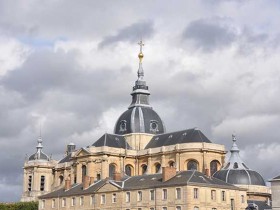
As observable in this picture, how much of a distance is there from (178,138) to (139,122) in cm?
838

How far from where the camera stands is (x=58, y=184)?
119688 mm

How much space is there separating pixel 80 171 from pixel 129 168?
25.9 ft

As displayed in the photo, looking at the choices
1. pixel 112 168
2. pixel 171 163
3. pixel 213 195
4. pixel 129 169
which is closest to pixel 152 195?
pixel 213 195

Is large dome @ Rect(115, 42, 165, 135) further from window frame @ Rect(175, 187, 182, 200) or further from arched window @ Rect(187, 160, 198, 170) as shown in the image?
window frame @ Rect(175, 187, 182, 200)

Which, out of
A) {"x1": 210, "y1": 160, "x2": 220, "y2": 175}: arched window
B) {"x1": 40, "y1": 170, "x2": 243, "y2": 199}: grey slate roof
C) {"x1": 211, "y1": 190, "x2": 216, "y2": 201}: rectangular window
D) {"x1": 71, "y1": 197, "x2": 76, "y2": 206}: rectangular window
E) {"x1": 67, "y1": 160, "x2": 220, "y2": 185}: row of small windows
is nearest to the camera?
{"x1": 40, "y1": 170, "x2": 243, "y2": 199}: grey slate roof

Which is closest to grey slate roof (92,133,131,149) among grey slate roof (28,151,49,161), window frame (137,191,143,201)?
grey slate roof (28,151,49,161)

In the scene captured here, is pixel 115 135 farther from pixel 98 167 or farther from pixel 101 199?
pixel 101 199

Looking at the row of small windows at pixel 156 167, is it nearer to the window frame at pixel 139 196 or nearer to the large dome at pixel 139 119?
the large dome at pixel 139 119

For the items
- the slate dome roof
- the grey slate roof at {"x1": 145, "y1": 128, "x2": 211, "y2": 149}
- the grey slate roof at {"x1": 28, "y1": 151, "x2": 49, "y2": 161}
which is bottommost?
the slate dome roof

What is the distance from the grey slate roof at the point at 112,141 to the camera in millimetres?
107125

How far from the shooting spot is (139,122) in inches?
4313

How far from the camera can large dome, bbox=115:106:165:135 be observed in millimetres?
109375

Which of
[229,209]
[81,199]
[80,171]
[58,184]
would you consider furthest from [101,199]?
[58,184]

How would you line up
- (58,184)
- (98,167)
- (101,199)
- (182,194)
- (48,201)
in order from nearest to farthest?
(182,194) < (101,199) < (48,201) < (98,167) < (58,184)
